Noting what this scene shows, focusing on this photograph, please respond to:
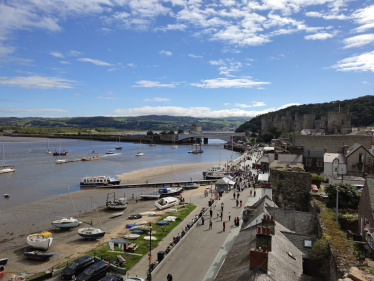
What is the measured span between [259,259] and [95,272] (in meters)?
9.63

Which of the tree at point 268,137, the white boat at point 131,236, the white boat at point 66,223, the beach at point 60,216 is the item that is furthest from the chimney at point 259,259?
the tree at point 268,137

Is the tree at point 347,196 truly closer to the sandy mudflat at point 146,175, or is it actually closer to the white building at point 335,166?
the white building at point 335,166

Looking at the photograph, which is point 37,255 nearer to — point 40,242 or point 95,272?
point 40,242

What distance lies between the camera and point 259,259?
8.52 meters

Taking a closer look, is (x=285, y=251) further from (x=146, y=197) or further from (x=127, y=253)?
(x=146, y=197)

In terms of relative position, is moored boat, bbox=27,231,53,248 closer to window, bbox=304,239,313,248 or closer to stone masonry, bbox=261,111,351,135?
window, bbox=304,239,313,248

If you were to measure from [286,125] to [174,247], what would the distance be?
118899 mm

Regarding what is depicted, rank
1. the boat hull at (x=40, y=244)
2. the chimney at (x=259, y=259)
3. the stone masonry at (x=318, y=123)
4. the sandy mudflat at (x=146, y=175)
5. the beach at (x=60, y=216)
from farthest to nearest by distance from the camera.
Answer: the stone masonry at (x=318, y=123) → the sandy mudflat at (x=146, y=175) → the boat hull at (x=40, y=244) → the beach at (x=60, y=216) → the chimney at (x=259, y=259)

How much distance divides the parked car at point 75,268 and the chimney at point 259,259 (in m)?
10.7

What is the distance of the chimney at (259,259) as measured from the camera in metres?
8.40

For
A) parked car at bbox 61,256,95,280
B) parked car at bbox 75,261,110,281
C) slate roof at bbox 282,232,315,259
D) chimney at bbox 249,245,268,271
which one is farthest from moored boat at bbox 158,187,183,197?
chimney at bbox 249,245,268,271

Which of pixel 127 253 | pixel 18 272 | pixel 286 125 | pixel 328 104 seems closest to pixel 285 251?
pixel 127 253

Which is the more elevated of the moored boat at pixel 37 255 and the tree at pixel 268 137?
the tree at pixel 268 137

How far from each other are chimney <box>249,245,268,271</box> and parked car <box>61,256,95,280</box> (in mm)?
10694
